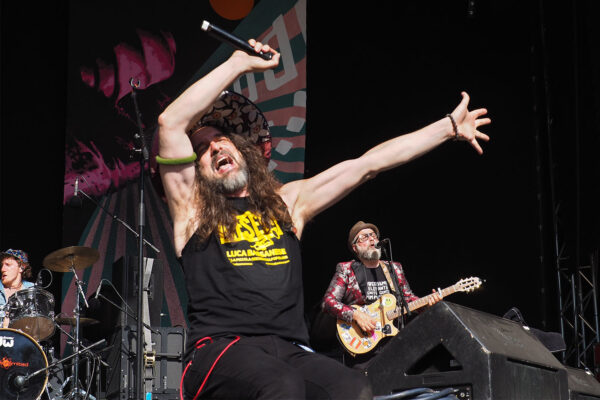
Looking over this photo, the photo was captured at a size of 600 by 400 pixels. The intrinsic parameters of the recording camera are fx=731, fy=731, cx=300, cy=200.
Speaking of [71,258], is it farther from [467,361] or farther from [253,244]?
[467,361]

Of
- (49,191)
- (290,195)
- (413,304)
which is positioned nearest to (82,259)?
(49,191)

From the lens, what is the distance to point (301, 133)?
317 inches

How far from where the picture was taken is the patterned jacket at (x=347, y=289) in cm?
674

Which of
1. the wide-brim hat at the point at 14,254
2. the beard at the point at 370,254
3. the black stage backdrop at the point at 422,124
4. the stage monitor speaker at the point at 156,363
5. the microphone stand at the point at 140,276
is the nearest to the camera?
the microphone stand at the point at 140,276

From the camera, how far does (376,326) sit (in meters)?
6.78

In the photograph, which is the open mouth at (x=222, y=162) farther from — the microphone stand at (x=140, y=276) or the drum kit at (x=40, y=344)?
the drum kit at (x=40, y=344)

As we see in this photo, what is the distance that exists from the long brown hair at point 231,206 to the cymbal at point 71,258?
427 centimetres

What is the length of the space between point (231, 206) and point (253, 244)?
0.22 m

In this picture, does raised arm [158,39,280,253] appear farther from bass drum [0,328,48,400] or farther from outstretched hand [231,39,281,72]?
bass drum [0,328,48,400]

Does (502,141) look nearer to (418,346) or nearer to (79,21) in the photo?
(79,21)

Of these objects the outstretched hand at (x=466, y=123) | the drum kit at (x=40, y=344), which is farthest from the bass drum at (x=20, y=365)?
the outstretched hand at (x=466, y=123)

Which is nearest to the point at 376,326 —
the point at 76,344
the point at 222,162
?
the point at 76,344

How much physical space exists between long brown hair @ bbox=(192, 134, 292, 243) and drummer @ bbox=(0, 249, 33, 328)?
5158 millimetres

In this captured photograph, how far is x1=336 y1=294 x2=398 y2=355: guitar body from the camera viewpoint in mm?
6758
